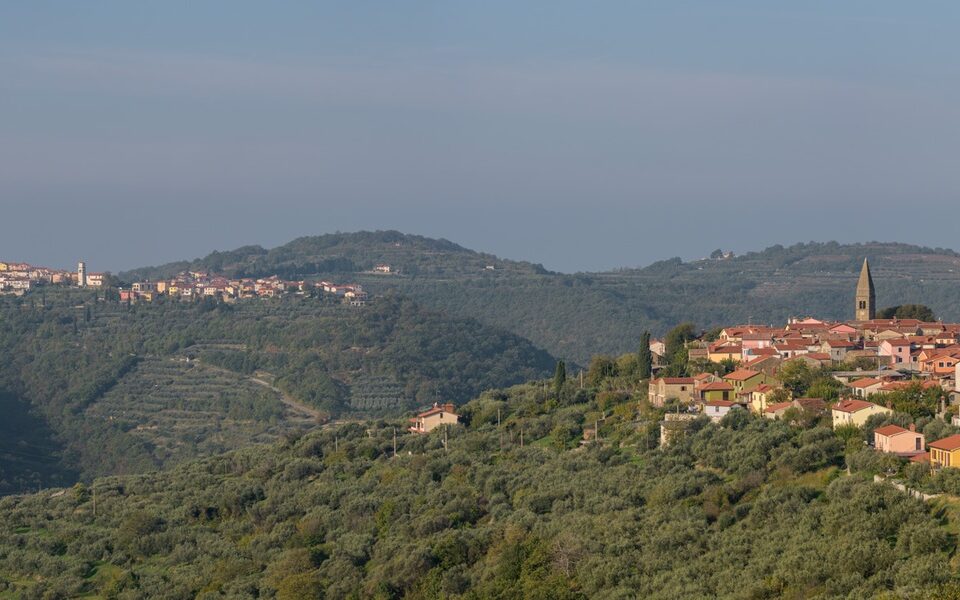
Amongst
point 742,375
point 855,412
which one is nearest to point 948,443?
point 855,412

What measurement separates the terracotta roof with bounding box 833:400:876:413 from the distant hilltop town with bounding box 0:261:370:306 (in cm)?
9439

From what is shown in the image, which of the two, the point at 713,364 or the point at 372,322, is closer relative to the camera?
the point at 713,364

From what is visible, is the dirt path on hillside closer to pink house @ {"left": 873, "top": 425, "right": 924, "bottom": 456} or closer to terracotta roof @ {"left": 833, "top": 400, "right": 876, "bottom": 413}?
terracotta roof @ {"left": 833, "top": 400, "right": 876, "bottom": 413}

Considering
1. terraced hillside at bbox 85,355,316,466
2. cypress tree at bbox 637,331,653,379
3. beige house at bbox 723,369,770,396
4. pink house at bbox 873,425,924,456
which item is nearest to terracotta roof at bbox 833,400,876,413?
pink house at bbox 873,425,924,456

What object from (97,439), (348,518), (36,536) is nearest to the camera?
(348,518)

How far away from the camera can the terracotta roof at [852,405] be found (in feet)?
129

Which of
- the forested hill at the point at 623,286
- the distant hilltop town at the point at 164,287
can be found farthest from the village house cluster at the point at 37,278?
the forested hill at the point at 623,286

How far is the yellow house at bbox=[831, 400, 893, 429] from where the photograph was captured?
3897cm

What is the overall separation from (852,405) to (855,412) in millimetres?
640

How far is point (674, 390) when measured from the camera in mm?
46781

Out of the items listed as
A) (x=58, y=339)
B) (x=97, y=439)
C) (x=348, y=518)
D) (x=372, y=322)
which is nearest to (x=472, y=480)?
(x=348, y=518)

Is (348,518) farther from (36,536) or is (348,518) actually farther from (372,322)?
(372,322)

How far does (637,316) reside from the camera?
16088 cm

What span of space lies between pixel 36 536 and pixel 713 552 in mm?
22727
